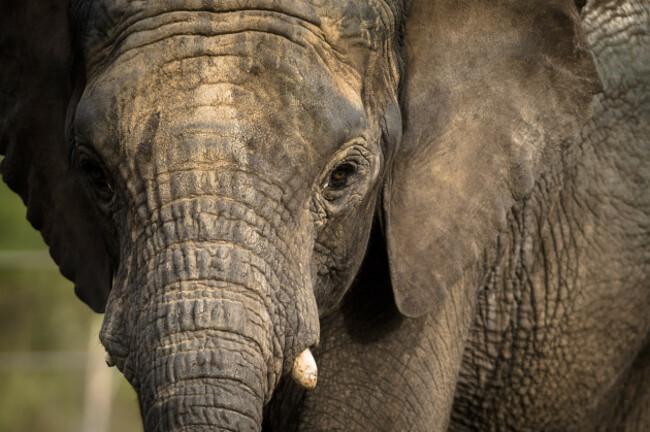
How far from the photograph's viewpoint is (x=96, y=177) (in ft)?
12.5

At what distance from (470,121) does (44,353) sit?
288 inches

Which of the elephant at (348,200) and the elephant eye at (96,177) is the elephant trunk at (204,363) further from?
the elephant eye at (96,177)

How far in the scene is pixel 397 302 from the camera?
4.10 meters

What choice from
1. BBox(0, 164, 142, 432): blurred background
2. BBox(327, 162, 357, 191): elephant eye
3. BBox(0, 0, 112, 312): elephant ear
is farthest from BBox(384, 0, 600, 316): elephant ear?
BBox(0, 164, 142, 432): blurred background

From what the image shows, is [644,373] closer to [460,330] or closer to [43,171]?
[460,330]

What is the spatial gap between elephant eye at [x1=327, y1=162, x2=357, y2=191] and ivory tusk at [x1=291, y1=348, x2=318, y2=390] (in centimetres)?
44

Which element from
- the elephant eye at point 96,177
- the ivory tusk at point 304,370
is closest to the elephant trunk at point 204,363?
the ivory tusk at point 304,370

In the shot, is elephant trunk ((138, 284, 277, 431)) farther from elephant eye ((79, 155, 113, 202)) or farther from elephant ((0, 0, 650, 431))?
elephant eye ((79, 155, 113, 202))

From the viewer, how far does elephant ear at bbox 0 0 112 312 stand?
4.35 m

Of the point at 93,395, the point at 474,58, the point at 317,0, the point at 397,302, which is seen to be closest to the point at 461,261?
the point at 397,302

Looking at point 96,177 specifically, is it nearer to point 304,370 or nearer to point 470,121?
point 304,370

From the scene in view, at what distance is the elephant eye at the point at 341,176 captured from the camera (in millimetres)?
3779

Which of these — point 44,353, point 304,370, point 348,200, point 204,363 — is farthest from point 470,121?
point 44,353

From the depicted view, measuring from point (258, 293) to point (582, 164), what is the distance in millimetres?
1714
